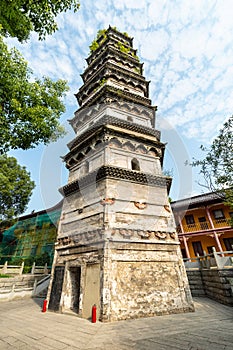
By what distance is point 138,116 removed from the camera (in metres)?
14.3

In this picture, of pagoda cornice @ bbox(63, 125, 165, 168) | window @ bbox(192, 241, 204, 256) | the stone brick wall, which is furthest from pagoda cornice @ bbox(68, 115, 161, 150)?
window @ bbox(192, 241, 204, 256)

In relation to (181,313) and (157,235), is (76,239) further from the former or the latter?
(181,313)

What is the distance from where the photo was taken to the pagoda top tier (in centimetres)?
1422

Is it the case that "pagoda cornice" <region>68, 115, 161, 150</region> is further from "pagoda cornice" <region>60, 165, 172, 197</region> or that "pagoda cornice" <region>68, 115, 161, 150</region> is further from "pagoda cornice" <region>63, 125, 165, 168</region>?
"pagoda cornice" <region>60, 165, 172, 197</region>

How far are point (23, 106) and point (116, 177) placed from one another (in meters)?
5.52

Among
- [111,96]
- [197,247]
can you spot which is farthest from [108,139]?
[197,247]

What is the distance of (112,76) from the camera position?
51.0 ft

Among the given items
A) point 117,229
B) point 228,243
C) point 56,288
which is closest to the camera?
point 117,229

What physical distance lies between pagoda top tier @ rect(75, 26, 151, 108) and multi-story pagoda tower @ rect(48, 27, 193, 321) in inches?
12.3

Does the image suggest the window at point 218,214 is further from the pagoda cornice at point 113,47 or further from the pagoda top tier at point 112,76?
the pagoda cornice at point 113,47

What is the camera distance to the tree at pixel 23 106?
722 cm

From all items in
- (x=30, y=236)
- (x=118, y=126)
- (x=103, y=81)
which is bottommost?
(x=30, y=236)

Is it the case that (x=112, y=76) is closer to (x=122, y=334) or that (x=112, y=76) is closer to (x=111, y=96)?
(x=111, y=96)

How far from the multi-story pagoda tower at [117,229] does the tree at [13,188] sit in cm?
1135
